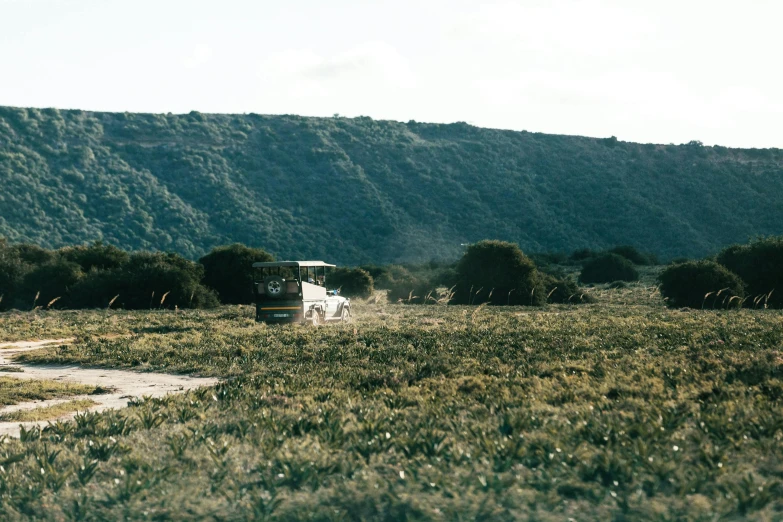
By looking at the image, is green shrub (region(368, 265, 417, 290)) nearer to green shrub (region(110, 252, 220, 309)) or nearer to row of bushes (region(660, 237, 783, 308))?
green shrub (region(110, 252, 220, 309))

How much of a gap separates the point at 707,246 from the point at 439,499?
95.7 m

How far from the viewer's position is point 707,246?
95.2 m

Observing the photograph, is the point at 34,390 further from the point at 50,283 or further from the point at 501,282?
the point at 50,283

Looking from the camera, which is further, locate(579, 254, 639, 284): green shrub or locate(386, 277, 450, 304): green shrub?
locate(579, 254, 639, 284): green shrub

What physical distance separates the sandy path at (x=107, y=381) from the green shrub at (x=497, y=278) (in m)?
32.6

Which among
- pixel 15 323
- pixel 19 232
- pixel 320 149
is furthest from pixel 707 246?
pixel 15 323

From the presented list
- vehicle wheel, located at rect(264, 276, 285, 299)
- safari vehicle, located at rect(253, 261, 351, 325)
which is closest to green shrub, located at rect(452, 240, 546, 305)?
safari vehicle, located at rect(253, 261, 351, 325)

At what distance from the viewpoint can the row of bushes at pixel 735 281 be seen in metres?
41.8

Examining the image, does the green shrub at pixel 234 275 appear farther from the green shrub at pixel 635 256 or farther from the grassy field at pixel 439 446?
the green shrub at pixel 635 256

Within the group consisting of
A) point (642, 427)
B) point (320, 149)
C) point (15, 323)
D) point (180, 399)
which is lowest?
point (15, 323)

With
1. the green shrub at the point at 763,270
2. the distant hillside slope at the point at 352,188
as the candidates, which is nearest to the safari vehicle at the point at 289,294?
the green shrub at the point at 763,270

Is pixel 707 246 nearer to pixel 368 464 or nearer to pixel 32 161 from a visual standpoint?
pixel 32 161

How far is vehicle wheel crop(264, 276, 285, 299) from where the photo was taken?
29.0m

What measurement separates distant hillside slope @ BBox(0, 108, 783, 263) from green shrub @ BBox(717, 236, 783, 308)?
46931 millimetres
